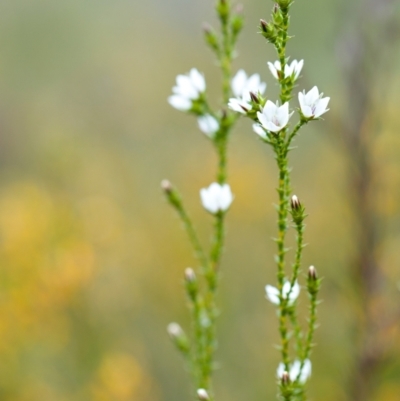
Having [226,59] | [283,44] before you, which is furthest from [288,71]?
[226,59]

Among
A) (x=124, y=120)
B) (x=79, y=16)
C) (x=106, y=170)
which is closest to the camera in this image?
(x=106, y=170)

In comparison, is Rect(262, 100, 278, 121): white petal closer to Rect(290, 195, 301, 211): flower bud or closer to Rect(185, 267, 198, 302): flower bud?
Rect(290, 195, 301, 211): flower bud

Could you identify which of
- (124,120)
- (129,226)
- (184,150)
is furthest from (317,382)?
(124,120)

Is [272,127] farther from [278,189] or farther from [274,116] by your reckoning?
[278,189]

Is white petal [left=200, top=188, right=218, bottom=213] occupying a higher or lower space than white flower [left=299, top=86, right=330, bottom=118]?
higher

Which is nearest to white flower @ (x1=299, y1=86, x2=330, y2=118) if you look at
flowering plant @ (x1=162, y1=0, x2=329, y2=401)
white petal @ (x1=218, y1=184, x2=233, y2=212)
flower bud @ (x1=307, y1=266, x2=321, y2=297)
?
flowering plant @ (x1=162, y1=0, x2=329, y2=401)

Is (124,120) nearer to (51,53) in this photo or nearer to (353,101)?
(51,53)
